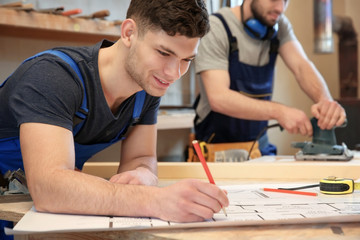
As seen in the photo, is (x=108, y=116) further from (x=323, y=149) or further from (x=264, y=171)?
(x=323, y=149)

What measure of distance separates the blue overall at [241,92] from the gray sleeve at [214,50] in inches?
2.0

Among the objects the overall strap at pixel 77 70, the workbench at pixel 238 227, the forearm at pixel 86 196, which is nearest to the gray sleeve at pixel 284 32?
the workbench at pixel 238 227

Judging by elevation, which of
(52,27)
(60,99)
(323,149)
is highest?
(52,27)

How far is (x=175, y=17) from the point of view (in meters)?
1.27

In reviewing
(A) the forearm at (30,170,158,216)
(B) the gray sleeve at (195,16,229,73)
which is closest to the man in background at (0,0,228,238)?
(A) the forearm at (30,170,158,216)

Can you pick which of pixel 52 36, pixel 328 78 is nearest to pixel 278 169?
pixel 52 36

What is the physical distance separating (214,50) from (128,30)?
3.97 feet

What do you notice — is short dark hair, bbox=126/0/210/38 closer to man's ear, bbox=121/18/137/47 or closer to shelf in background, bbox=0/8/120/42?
man's ear, bbox=121/18/137/47

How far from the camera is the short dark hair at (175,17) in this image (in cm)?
127

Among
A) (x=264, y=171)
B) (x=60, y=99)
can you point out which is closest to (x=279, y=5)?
(x=264, y=171)

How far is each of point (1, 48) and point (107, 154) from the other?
1037 mm

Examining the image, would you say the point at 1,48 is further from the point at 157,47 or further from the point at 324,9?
the point at 324,9

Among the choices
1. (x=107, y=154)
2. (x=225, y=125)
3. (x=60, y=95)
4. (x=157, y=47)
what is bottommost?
(x=107, y=154)

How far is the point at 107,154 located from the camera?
3.49 metres
